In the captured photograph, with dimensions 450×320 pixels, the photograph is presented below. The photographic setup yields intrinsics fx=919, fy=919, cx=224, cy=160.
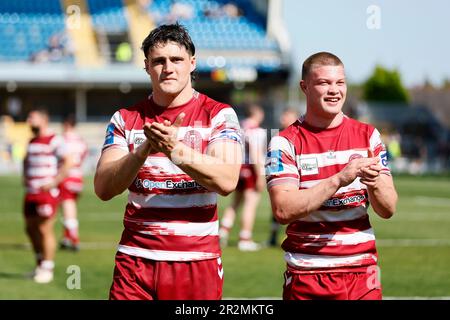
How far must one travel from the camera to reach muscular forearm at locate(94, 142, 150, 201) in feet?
16.3

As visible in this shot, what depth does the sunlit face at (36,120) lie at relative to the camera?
41.3 ft

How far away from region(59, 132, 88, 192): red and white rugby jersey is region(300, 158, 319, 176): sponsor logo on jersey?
34.1 ft

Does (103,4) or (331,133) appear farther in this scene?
(103,4)

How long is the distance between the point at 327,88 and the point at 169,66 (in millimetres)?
950

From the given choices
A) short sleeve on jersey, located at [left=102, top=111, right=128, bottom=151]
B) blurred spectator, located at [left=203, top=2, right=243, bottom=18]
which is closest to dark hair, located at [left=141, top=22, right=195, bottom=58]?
short sleeve on jersey, located at [left=102, top=111, right=128, bottom=151]

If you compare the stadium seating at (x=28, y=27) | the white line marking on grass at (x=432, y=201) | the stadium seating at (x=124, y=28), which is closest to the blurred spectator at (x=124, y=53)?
the stadium seating at (x=124, y=28)

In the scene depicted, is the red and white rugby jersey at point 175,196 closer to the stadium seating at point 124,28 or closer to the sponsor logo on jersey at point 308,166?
the sponsor logo on jersey at point 308,166

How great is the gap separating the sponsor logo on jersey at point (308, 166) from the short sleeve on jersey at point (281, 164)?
42mm

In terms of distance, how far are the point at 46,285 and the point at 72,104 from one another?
36.0 metres

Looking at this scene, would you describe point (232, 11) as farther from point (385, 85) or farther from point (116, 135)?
point (385, 85)

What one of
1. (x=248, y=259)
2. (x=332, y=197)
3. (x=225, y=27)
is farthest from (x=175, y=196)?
(x=225, y=27)
